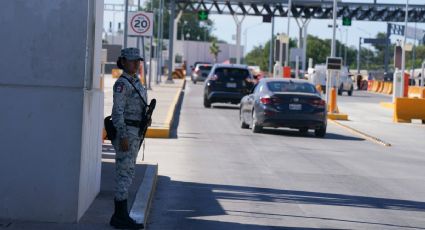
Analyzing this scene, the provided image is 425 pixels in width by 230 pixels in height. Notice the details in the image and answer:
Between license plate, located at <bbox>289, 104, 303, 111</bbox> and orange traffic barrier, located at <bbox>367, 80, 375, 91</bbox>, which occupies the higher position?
orange traffic barrier, located at <bbox>367, 80, 375, 91</bbox>

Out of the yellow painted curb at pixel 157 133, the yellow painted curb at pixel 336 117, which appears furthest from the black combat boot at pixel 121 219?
the yellow painted curb at pixel 336 117

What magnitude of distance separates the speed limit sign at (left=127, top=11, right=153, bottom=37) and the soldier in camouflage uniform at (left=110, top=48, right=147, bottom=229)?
642 inches

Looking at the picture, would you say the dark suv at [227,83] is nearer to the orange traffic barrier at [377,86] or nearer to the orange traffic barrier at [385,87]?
the orange traffic barrier at [385,87]

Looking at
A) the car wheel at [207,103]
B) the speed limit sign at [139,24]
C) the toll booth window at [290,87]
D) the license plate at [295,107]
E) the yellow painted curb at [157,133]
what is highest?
the speed limit sign at [139,24]

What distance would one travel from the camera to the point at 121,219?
8.86m

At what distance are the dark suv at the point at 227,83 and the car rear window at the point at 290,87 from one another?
36.5 feet

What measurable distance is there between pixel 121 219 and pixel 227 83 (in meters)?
27.2

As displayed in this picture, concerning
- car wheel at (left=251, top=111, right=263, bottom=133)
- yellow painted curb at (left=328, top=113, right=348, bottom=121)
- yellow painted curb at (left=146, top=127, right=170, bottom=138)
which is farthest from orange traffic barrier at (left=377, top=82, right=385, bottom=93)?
yellow painted curb at (left=146, top=127, right=170, bottom=138)

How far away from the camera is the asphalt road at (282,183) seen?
35.6 ft

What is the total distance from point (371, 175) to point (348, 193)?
251 centimetres

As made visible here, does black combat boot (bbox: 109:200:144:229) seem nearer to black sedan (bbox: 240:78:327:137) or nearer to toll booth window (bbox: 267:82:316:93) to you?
black sedan (bbox: 240:78:327:137)

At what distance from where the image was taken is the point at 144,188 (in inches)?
452

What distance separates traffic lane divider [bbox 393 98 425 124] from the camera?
107ft

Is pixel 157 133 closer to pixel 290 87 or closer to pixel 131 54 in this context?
pixel 290 87
